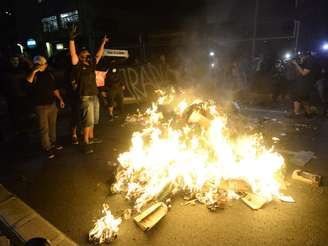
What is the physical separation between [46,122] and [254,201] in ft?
15.3

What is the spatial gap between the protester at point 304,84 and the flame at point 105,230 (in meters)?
7.30

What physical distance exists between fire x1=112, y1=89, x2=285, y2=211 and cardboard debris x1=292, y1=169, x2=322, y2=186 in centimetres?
30

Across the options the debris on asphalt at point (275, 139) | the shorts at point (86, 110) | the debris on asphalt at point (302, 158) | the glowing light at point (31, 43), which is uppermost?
the glowing light at point (31, 43)

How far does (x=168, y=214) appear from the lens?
363cm

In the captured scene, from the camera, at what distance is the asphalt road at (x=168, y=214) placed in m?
3.15

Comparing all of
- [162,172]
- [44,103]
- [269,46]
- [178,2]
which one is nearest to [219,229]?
[162,172]

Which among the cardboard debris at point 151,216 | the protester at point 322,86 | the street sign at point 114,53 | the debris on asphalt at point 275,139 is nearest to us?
the cardboard debris at point 151,216

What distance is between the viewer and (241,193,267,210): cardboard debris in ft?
12.0

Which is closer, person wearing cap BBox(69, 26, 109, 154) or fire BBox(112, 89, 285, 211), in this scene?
fire BBox(112, 89, 285, 211)

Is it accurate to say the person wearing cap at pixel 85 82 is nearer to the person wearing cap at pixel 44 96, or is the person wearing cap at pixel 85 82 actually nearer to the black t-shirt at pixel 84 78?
the black t-shirt at pixel 84 78

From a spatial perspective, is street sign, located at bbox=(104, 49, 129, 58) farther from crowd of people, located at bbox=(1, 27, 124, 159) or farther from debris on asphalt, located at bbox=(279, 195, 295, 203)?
debris on asphalt, located at bbox=(279, 195, 295, 203)

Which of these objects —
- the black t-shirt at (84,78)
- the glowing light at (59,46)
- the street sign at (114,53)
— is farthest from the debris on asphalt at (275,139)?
the glowing light at (59,46)

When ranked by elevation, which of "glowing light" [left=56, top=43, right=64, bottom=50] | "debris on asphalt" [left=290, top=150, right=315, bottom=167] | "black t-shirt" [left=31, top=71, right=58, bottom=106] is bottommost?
"debris on asphalt" [left=290, top=150, right=315, bottom=167]

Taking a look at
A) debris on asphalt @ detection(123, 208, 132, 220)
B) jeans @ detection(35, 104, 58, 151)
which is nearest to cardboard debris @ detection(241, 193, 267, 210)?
debris on asphalt @ detection(123, 208, 132, 220)
